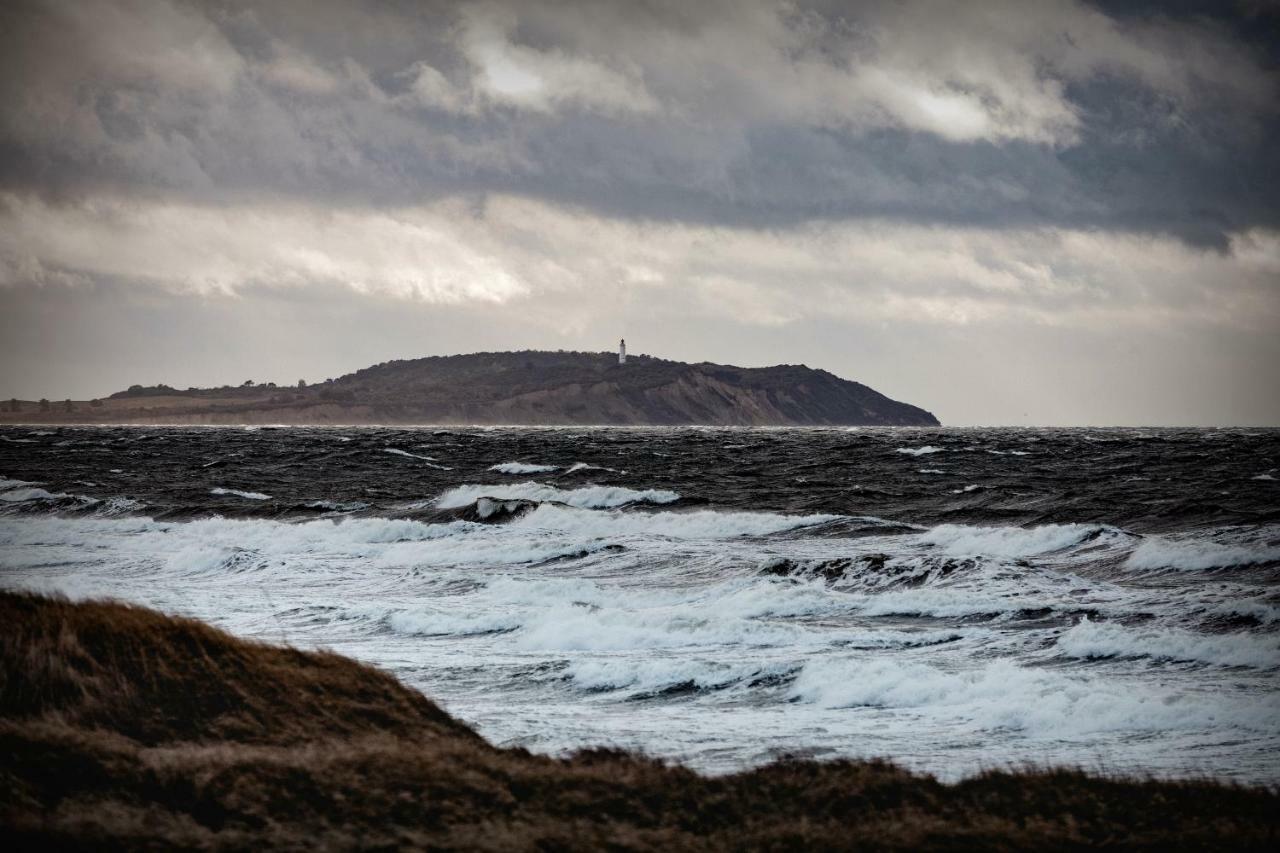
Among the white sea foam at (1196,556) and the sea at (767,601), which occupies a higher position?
the white sea foam at (1196,556)

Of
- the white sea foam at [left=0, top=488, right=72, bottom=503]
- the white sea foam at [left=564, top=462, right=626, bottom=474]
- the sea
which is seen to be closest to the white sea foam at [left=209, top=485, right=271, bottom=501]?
the sea

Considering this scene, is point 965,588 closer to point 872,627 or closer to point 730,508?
point 872,627

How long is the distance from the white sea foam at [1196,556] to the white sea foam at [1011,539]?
3.05m

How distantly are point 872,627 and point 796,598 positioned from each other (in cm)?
251

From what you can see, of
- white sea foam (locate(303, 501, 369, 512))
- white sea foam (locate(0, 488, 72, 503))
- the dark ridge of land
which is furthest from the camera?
white sea foam (locate(0, 488, 72, 503))

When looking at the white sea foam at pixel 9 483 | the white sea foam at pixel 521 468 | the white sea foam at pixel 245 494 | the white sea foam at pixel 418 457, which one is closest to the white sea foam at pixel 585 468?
the white sea foam at pixel 521 468

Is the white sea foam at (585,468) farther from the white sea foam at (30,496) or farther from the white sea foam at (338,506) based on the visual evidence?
the white sea foam at (30,496)

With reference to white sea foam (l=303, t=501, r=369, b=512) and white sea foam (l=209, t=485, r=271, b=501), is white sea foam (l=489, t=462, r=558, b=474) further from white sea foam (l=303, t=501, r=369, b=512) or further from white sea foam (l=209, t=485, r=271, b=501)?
white sea foam (l=303, t=501, r=369, b=512)

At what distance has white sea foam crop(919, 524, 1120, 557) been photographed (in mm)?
28531

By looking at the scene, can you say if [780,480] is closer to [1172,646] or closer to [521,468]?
[521,468]

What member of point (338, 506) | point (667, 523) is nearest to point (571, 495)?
point (338, 506)

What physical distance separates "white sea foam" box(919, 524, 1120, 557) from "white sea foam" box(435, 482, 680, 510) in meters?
14.8

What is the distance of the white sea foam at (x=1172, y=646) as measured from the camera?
1454 centimetres

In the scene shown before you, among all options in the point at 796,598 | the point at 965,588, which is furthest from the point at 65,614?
the point at 965,588
